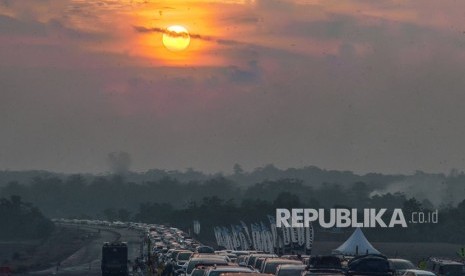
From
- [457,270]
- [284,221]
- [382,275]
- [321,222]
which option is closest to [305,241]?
[284,221]

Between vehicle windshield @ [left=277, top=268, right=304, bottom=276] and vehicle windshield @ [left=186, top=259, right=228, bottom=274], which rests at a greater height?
vehicle windshield @ [left=186, top=259, right=228, bottom=274]

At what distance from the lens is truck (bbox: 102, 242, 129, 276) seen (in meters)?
77.9

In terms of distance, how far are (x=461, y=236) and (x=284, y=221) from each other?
75009 millimetres

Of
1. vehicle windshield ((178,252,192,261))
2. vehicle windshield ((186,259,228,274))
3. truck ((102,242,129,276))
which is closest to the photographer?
vehicle windshield ((186,259,228,274))

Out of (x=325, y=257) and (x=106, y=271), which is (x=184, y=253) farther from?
(x=325, y=257)

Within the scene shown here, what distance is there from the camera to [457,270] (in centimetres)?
5819

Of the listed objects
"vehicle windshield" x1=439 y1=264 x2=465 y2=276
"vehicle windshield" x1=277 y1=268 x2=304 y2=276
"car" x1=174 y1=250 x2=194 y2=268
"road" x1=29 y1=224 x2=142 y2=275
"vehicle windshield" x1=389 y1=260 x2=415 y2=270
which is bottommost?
"vehicle windshield" x1=277 y1=268 x2=304 y2=276

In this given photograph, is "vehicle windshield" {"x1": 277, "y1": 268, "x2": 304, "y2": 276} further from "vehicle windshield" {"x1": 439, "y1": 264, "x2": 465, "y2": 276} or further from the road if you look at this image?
the road

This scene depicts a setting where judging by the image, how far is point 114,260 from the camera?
258 feet

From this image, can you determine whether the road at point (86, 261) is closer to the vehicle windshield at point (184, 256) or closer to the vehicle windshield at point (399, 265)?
the vehicle windshield at point (184, 256)

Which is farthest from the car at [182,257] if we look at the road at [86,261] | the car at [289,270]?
the car at [289,270]

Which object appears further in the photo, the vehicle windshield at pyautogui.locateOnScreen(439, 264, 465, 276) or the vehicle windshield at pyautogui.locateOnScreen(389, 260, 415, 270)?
the vehicle windshield at pyautogui.locateOnScreen(389, 260, 415, 270)

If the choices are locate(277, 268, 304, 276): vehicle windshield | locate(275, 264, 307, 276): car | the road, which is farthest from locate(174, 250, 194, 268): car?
locate(277, 268, 304, 276): vehicle windshield

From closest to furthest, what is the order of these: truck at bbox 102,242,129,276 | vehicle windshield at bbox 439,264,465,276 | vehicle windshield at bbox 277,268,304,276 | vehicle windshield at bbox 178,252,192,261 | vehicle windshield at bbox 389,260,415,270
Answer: vehicle windshield at bbox 277,268,304,276 → vehicle windshield at bbox 439,264,465,276 → vehicle windshield at bbox 389,260,415,270 → vehicle windshield at bbox 178,252,192,261 → truck at bbox 102,242,129,276
